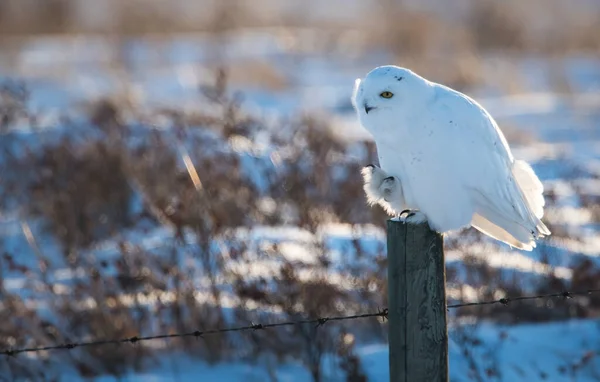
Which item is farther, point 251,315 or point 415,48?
point 415,48

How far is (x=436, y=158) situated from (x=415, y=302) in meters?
0.84

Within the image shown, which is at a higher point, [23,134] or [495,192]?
[23,134]

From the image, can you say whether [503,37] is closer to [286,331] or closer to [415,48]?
[415,48]

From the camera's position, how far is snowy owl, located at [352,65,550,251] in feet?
13.7

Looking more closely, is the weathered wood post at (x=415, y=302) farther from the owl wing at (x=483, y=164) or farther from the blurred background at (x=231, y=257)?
the blurred background at (x=231, y=257)

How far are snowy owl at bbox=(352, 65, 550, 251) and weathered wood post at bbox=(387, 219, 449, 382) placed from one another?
418mm

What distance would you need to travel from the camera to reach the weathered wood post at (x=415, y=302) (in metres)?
3.66

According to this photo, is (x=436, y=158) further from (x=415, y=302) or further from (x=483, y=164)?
(x=415, y=302)

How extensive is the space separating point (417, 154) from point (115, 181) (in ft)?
17.3

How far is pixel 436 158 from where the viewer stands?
4227 mm

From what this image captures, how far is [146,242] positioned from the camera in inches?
300

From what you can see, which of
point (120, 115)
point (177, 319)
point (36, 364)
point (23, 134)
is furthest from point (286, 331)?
point (23, 134)

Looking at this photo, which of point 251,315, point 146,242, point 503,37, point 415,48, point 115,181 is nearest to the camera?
point 251,315

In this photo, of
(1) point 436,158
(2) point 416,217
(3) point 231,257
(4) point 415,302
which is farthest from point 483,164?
(3) point 231,257
